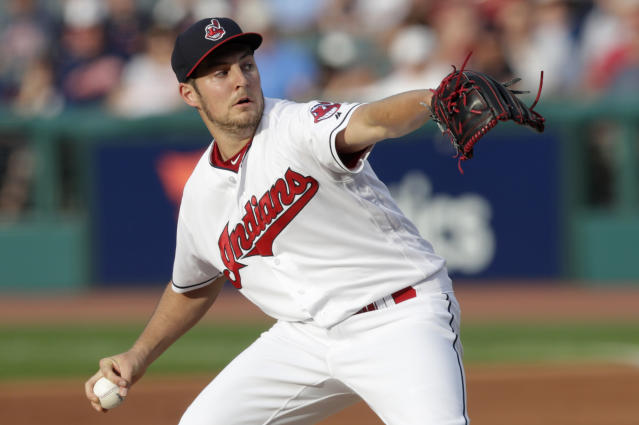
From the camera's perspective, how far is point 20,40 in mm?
12625

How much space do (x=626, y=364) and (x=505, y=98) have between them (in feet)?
16.4

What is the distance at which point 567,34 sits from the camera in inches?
424

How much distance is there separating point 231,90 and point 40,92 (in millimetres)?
8431

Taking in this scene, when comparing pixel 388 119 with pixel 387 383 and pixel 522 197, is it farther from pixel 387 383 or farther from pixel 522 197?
pixel 522 197

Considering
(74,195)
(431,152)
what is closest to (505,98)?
(431,152)

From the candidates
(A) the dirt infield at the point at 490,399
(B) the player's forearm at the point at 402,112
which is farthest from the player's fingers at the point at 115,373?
(A) the dirt infield at the point at 490,399

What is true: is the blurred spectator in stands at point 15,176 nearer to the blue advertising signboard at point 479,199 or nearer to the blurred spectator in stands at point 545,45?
the blue advertising signboard at point 479,199

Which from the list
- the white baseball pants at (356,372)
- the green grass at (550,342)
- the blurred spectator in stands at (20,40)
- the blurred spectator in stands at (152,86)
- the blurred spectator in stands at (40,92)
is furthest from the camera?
the blurred spectator in stands at (20,40)

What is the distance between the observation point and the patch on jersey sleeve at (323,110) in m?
3.41

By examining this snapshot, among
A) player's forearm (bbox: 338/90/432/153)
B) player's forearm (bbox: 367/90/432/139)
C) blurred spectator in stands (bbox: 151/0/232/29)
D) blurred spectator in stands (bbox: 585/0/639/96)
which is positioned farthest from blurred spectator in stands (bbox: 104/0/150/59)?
player's forearm (bbox: 367/90/432/139)

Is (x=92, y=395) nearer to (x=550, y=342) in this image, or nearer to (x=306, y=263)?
(x=306, y=263)

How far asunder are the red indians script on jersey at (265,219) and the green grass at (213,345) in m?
3.99

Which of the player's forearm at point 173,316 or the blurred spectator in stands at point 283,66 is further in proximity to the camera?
the blurred spectator in stands at point 283,66

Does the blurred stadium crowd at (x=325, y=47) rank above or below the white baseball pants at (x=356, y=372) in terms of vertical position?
above
